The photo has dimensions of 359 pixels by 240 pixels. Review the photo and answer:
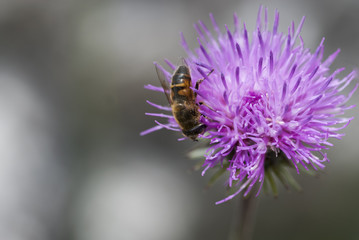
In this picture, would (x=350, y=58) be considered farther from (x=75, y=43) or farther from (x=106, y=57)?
(x=75, y=43)

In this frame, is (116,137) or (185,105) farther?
(116,137)

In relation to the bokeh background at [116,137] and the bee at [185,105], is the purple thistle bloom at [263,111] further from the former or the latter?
the bokeh background at [116,137]

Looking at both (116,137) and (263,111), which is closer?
(263,111)

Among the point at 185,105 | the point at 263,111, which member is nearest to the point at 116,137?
the point at 185,105

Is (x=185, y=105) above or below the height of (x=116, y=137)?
above

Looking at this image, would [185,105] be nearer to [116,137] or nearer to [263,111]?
[263,111]

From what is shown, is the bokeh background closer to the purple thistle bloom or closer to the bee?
the purple thistle bloom

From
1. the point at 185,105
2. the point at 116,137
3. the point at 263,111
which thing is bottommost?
the point at 116,137
